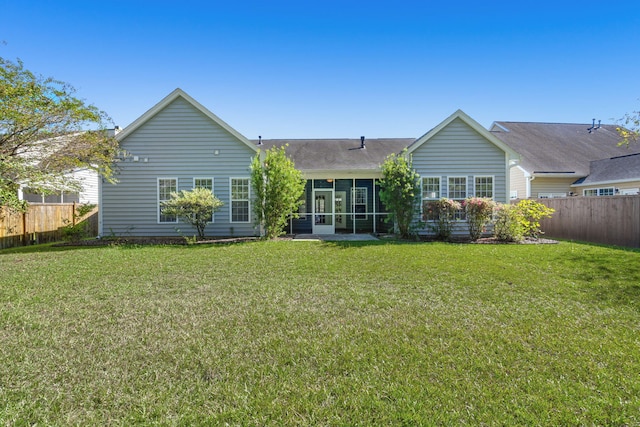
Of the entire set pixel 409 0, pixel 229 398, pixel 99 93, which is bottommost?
pixel 229 398

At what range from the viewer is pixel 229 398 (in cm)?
253

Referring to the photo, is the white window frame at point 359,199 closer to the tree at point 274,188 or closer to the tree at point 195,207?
the tree at point 274,188

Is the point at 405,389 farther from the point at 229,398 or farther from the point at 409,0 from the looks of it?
the point at 409,0

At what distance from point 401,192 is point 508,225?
4.10 m

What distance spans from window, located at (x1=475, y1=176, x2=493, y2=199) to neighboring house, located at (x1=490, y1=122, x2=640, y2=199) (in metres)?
4.85

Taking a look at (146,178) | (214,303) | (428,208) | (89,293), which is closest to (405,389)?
(214,303)

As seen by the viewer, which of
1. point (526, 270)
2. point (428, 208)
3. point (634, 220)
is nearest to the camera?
point (526, 270)

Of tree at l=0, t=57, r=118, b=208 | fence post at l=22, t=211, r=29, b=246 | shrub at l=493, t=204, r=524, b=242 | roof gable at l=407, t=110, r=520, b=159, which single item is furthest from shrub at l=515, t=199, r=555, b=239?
fence post at l=22, t=211, r=29, b=246

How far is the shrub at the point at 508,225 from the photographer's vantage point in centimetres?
1139

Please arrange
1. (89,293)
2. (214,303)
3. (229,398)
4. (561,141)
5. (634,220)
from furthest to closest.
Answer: (561,141), (634,220), (89,293), (214,303), (229,398)

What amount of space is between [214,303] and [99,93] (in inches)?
442

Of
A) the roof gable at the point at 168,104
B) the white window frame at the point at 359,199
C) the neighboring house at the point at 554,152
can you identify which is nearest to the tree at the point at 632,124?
the neighboring house at the point at 554,152

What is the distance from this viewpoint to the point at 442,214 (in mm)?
12062

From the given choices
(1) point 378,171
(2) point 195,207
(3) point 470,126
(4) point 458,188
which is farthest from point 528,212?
(2) point 195,207
